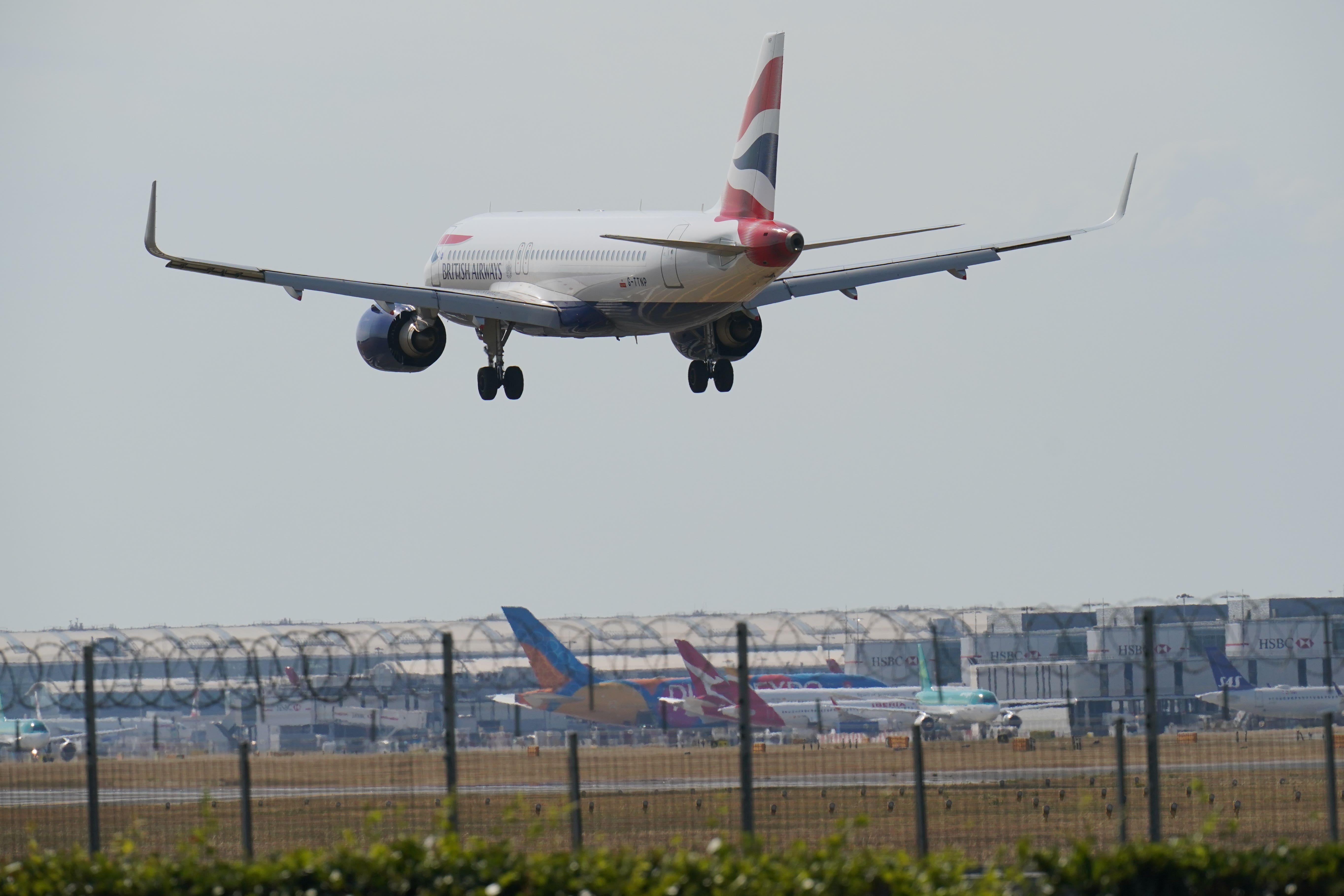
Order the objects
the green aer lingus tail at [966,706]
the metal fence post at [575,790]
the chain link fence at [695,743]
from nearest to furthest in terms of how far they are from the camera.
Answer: the metal fence post at [575,790] < the chain link fence at [695,743] < the green aer lingus tail at [966,706]

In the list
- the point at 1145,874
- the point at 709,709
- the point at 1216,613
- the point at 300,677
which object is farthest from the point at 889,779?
the point at 1216,613

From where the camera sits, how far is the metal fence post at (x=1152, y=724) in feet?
58.5

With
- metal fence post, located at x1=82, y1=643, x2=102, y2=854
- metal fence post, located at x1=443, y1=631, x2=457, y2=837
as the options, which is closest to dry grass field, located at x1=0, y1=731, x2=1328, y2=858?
metal fence post, located at x1=443, y1=631, x2=457, y2=837

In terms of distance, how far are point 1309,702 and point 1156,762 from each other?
3318 inches

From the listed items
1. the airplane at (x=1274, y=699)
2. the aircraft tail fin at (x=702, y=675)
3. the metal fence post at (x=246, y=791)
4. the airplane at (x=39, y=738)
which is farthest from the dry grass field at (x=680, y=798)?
the airplane at (x=1274, y=699)

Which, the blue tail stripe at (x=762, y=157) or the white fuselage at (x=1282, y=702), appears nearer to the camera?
the blue tail stripe at (x=762, y=157)

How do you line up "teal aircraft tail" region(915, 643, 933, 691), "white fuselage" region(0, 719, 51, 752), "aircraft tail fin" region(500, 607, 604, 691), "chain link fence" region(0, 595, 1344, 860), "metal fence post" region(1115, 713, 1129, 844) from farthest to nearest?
1. "teal aircraft tail" region(915, 643, 933, 691)
2. "white fuselage" region(0, 719, 51, 752)
3. "aircraft tail fin" region(500, 607, 604, 691)
4. "chain link fence" region(0, 595, 1344, 860)
5. "metal fence post" region(1115, 713, 1129, 844)

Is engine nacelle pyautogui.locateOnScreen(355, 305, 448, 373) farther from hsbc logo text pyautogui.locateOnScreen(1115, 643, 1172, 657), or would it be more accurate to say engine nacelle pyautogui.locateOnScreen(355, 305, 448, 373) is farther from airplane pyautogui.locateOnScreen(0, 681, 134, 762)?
hsbc logo text pyautogui.locateOnScreen(1115, 643, 1172, 657)

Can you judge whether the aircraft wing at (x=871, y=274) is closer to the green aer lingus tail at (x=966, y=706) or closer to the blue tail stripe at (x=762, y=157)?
the blue tail stripe at (x=762, y=157)

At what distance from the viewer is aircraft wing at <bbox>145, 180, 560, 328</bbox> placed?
4859 cm

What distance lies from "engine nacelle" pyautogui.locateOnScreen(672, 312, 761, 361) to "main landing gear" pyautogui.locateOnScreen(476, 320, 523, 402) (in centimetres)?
484

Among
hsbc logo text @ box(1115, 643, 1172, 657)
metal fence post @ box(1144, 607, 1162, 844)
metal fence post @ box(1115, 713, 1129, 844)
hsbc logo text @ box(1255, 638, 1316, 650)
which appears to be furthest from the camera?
hsbc logo text @ box(1115, 643, 1172, 657)

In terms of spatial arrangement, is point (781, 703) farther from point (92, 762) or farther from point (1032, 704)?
point (92, 762)

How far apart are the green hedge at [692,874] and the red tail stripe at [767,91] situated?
3698cm
